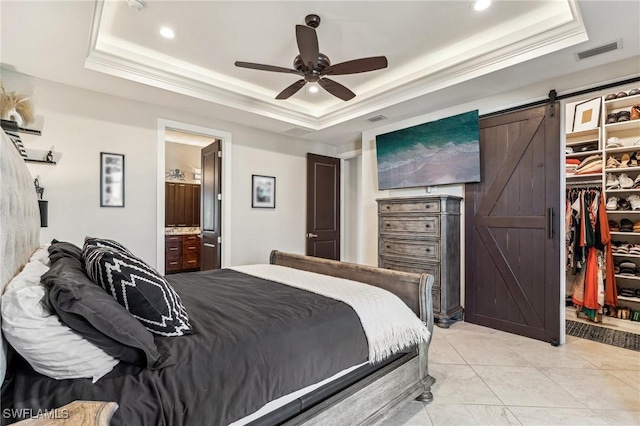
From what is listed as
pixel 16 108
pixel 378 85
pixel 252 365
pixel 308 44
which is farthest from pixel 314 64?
pixel 16 108

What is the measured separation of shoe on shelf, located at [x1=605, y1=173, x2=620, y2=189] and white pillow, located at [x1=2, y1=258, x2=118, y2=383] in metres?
4.84

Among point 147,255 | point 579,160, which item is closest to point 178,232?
point 147,255

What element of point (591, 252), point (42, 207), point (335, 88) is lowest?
point (591, 252)

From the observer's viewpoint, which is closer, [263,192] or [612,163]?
[612,163]

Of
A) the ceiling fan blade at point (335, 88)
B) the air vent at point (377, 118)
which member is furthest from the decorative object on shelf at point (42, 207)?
the air vent at point (377, 118)

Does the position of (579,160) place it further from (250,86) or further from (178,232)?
(178,232)

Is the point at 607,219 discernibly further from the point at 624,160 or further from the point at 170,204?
the point at 170,204

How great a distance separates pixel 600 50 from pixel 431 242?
2.19 metres

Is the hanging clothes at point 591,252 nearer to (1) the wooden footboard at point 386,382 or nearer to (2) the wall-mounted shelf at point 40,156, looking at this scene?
(1) the wooden footboard at point 386,382

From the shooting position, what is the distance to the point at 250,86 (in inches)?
149

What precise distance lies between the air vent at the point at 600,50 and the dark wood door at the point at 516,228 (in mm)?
498

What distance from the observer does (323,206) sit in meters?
5.39

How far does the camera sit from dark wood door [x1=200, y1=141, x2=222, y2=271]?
14.0 ft

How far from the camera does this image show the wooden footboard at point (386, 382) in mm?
1459
